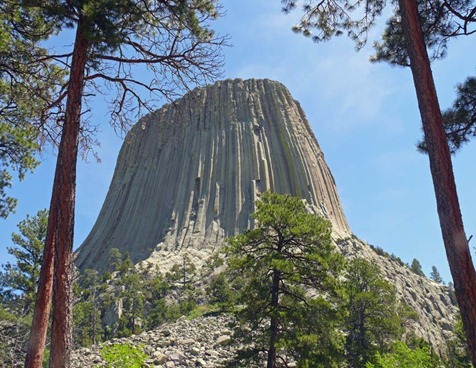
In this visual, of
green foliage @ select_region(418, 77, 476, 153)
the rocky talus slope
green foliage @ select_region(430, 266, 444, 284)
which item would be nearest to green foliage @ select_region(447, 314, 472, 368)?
the rocky talus slope

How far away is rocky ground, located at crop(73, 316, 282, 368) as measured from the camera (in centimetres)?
1708

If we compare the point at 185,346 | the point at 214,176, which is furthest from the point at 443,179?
the point at 214,176

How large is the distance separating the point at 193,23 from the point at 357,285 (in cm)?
1600

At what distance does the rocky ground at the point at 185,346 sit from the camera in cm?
1708

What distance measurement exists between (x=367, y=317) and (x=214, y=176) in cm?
4159

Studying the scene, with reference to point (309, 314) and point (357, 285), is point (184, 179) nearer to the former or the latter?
point (357, 285)

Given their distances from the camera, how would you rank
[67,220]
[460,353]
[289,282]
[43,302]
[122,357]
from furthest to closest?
[460,353], [289,282], [122,357], [43,302], [67,220]

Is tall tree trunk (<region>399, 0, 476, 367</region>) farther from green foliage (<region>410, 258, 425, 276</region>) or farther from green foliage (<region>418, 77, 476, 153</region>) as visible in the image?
green foliage (<region>410, 258, 425, 276</region>)

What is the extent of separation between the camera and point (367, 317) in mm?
19125

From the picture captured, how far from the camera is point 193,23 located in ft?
24.4

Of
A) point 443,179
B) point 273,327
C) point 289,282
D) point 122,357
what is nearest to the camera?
point 443,179

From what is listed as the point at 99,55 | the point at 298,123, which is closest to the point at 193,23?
the point at 99,55

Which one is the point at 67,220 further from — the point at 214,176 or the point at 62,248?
the point at 214,176

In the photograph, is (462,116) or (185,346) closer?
(462,116)
